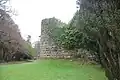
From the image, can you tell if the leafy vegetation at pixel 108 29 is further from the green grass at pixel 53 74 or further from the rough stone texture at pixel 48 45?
the rough stone texture at pixel 48 45

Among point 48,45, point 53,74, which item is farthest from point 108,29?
point 48,45

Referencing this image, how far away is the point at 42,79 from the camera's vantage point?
781 cm

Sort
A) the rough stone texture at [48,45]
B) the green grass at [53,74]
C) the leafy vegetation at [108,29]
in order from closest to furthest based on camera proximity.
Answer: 1. the leafy vegetation at [108,29]
2. the green grass at [53,74]
3. the rough stone texture at [48,45]

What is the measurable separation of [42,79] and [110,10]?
4.36m

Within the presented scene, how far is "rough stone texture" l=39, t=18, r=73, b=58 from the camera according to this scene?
55.1ft

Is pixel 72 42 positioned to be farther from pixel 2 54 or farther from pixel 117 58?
pixel 117 58

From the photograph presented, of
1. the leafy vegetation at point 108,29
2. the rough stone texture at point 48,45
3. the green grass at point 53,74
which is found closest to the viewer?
the leafy vegetation at point 108,29

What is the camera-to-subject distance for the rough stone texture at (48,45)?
16.8 metres

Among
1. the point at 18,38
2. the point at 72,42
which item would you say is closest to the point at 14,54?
the point at 18,38

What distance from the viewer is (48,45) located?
1789 cm

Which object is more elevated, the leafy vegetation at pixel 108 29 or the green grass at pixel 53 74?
the leafy vegetation at pixel 108 29

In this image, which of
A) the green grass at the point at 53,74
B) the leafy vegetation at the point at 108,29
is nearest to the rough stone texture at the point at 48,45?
the green grass at the point at 53,74

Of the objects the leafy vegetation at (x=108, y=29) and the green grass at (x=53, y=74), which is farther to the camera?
the green grass at (x=53, y=74)

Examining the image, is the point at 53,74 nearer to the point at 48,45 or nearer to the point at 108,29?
the point at 108,29
